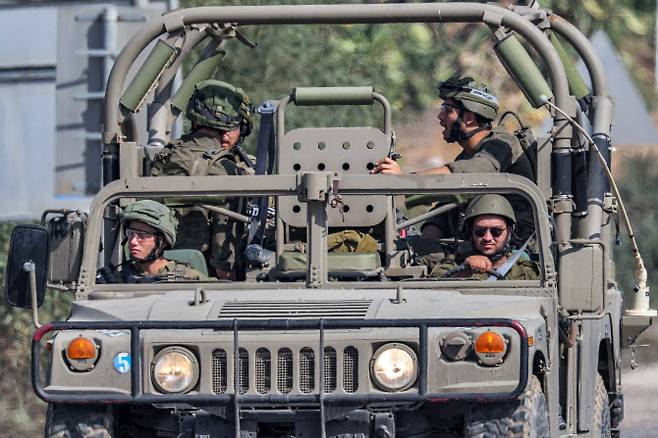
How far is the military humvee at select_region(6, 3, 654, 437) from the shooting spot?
8.19 metres

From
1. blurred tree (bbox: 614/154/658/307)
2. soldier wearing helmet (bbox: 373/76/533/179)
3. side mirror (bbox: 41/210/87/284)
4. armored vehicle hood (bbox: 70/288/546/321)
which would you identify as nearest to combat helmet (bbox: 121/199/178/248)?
side mirror (bbox: 41/210/87/284)

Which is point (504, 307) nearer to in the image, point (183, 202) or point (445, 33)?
point (183, 202)

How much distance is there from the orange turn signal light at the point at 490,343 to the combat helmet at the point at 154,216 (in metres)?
1.93

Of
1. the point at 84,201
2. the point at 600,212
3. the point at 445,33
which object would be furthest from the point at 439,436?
the point at 445,33

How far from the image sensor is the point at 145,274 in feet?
31.0

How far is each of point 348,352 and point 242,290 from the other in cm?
101

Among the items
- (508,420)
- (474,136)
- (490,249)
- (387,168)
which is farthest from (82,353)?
(474,136)

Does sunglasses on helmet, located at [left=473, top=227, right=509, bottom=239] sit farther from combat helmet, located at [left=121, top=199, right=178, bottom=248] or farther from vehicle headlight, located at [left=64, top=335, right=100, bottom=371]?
vehicle headlight, located at [left=64, top=335, right=100, bottom=371]

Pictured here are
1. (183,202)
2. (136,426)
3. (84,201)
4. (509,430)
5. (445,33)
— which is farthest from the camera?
(445,33)

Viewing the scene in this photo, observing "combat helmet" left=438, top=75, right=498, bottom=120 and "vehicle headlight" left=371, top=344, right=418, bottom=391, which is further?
"combat helmet" left=438, top=75, right=498, bottom=120

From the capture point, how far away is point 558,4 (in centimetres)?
2720

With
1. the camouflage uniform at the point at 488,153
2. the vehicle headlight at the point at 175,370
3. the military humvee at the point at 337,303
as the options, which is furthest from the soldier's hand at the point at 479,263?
the vehicle headlight at the point at 175,370

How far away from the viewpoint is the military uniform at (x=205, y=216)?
9.98m

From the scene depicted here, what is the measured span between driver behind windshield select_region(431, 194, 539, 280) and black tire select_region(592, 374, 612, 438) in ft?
3.71
